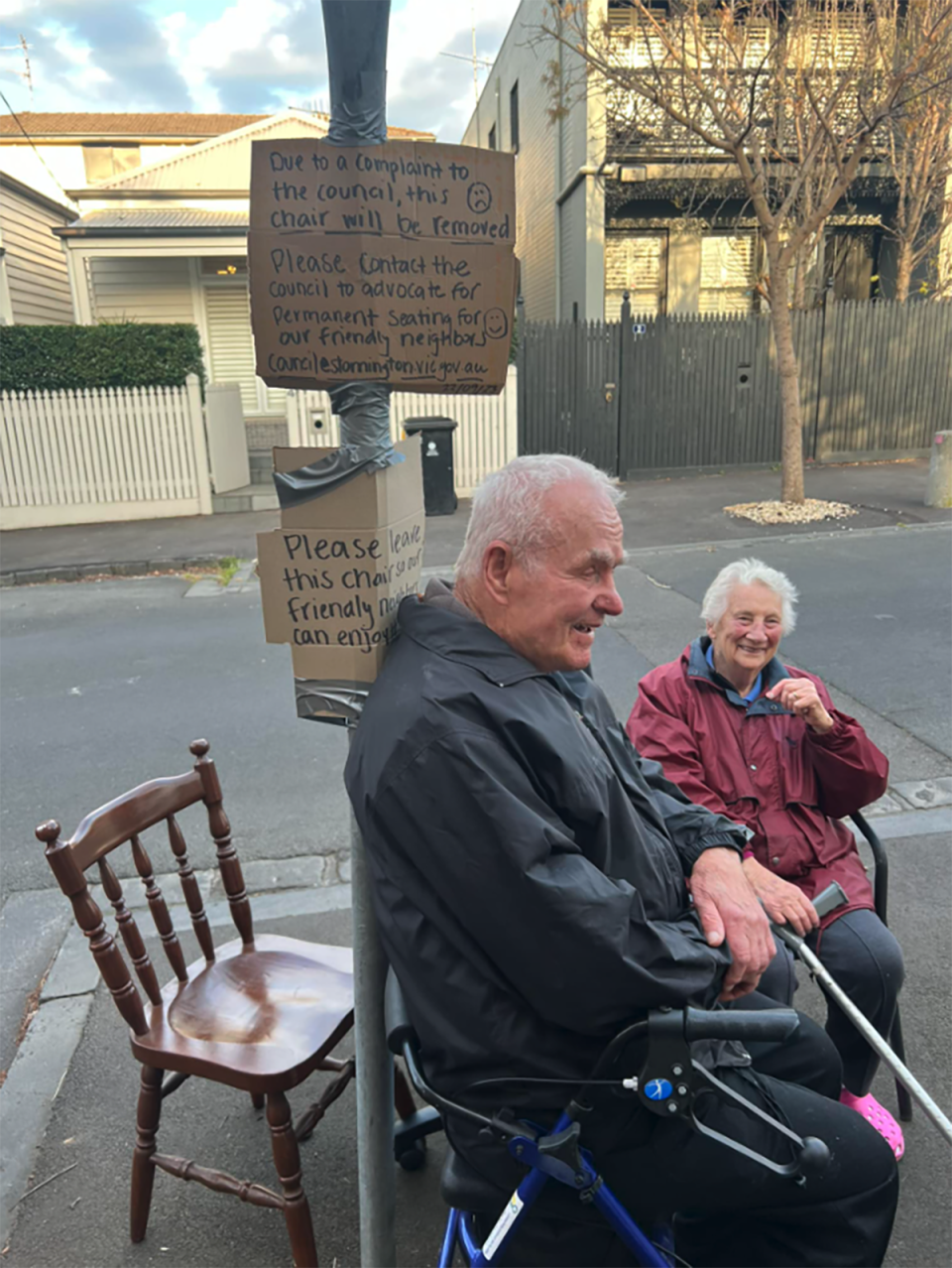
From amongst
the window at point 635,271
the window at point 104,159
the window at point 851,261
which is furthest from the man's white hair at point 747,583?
the window at point 104,159

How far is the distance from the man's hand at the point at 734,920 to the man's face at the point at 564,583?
591 mm

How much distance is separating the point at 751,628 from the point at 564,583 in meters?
1.08

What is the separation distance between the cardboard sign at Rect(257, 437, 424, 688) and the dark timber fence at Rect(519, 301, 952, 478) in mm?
12086

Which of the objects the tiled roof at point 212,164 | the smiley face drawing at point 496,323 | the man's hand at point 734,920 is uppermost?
the tiled roof at point 212,164

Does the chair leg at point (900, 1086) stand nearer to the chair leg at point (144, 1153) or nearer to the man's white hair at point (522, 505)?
the man's white hair at point (522, 505)

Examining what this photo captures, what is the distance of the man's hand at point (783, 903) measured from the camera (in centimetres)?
213

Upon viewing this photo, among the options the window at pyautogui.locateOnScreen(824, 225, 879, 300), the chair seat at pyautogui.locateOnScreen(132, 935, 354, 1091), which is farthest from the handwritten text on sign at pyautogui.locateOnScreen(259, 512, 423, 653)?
the window at pyautogui.locateOnScreen(824, 225, 879, 300)

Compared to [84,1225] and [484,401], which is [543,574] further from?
[484,401]

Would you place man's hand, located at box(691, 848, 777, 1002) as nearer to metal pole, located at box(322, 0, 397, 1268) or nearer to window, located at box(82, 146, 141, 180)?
metal pole, located at box(322, 0, 397, 1268)

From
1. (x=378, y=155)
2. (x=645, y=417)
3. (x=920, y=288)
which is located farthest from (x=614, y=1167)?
(x=920, y=288)

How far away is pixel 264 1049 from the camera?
209 centimetres

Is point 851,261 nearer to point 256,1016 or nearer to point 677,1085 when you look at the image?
point 256,1016

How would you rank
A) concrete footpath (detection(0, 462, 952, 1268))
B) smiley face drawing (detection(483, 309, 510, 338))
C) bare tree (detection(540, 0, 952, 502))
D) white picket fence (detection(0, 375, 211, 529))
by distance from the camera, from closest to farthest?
smiley face drawing (detection(483, 309, 510, 338))
concrete footpath (detection(0, 462, 952, 1268))
bare tree (detection(540, 0, 952, 502))
white picket fence (detection(0, 375, 211, 529))

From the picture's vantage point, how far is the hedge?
12.2m
